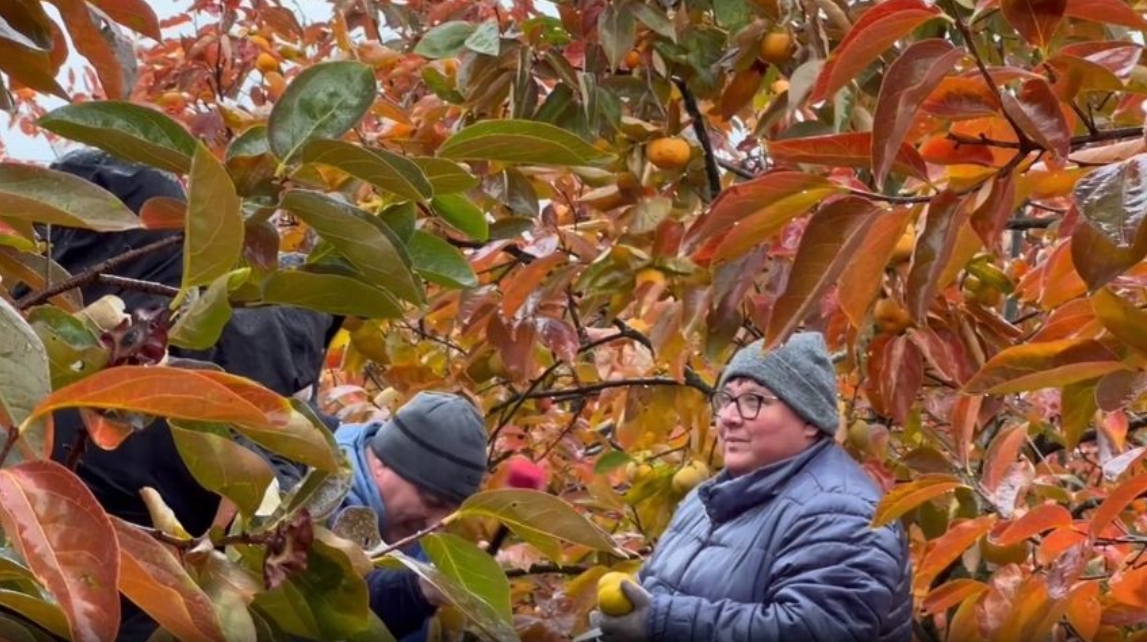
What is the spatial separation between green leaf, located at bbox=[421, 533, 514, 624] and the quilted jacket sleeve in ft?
4.43

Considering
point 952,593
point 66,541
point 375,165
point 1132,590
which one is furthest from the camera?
point 952,593

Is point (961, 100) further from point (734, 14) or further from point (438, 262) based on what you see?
point (734, 14)

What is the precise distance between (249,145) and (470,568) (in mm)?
277

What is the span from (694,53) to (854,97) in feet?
1.11

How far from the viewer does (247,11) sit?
Answer: 4074 mm

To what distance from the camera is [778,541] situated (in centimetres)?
232

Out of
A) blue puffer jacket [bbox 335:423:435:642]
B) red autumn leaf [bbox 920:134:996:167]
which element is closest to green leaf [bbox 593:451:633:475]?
blue puffer jacket [bbox 335:423:435:642]

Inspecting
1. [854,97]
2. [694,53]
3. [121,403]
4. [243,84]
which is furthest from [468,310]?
[121,403]

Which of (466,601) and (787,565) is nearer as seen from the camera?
(466,601)

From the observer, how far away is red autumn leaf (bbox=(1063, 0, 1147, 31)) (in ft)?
3.19

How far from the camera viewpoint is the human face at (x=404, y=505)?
2.36 m

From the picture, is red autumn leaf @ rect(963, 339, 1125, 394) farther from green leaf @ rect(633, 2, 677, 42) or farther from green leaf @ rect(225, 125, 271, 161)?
green leaf @ rect(633, 2, 677, 42)

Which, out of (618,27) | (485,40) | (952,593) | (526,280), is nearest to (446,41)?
(485,40)

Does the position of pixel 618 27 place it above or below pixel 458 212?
below
